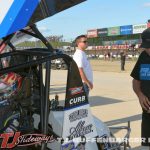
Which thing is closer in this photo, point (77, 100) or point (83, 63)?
point (77, 100)

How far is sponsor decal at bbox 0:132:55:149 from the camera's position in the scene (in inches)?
114

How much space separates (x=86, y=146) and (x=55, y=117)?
0.43 m

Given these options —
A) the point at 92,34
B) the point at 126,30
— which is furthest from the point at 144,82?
the point at 92,34

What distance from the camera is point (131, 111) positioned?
32.2ft

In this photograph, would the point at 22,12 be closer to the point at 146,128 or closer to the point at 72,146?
the point at 72,146

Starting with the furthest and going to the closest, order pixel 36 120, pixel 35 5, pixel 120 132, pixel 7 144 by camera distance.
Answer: pixel 120 132, pixel 36 120, pixel 7 144, pixel 35 5

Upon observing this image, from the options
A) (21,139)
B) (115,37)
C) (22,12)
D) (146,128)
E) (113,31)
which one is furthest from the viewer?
(113,31)

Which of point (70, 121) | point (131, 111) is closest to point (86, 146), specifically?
point (70, 121)

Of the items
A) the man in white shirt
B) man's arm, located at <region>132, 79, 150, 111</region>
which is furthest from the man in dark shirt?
the man in white shirt

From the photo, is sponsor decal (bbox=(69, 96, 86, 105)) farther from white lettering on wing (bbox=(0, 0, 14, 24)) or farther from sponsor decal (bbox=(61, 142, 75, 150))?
white lettering on wing (bbox=(0, 0, 14, 24))

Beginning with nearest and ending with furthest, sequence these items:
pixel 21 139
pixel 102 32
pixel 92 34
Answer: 1. pixel 21 139
2. pixel 102 32
3. pixel 92 34

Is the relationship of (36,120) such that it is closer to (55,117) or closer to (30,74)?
(55,117)

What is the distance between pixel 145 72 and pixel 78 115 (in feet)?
5.13

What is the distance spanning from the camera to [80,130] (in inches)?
124
